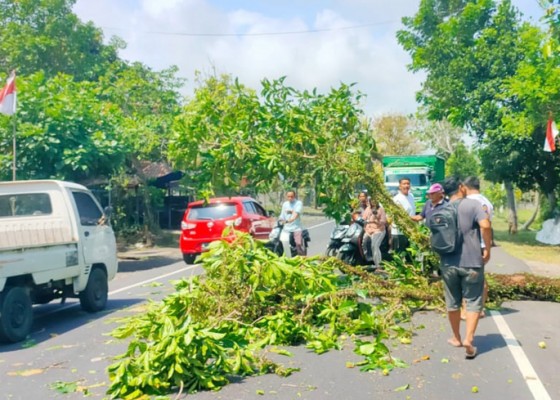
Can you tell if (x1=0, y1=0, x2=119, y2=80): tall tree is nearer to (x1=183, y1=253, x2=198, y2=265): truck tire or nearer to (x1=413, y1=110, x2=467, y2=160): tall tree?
(x1=183, y1=253, x2=198, y2=265): truck tire

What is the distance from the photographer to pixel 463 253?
22.0 ft

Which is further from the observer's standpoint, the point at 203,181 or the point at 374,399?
the point at 203,181

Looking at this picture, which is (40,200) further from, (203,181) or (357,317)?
(357,317)

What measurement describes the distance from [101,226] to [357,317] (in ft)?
15.9

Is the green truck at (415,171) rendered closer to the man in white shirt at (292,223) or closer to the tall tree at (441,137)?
the man in white shirt at (292,223)

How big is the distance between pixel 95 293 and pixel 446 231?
605cm

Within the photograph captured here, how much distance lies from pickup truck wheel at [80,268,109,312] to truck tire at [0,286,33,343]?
1608mm

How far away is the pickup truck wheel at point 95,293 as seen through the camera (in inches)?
395

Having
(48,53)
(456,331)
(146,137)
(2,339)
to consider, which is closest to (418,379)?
(456,331)

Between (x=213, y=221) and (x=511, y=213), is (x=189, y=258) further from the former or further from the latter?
(x=511, y=213)

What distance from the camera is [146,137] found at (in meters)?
22.9

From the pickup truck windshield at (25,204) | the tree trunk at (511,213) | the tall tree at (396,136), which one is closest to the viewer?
the pickup truck windshield at (25,204)

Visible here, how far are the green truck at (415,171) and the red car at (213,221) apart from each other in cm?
1243

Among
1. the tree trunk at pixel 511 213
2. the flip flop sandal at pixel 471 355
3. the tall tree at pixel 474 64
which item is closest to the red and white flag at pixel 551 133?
the tall tree at pixel 474 64
